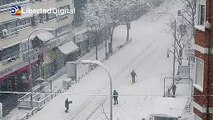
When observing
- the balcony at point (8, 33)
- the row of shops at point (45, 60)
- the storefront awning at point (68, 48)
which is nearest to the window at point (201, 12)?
the row of shops at point (45, 60)

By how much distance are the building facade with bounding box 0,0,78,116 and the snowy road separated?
4.93 m

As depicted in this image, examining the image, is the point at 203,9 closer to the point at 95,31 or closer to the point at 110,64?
the point at 110,64

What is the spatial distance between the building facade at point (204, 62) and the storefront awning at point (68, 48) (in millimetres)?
36405

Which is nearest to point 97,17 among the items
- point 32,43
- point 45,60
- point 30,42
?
point 45,60

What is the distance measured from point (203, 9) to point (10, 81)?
30.1m

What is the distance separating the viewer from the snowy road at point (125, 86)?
37188 millimetres

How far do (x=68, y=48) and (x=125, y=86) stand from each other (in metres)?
12.0

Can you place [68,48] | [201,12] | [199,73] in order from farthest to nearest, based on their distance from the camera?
1. [68,48]
2. [199,73]
3. [201,12]

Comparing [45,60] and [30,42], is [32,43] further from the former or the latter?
[45,60]

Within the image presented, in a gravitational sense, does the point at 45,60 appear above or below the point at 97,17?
below

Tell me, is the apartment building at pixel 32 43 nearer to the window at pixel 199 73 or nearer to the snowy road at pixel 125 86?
the snowy road at pixel 125 86

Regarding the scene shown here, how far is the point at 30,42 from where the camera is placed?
1886 inches

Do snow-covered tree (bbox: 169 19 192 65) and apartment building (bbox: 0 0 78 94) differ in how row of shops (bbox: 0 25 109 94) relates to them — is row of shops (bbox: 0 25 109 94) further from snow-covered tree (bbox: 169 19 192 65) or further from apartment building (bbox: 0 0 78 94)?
snow-covered tree (bbox: 169 19 192 65)

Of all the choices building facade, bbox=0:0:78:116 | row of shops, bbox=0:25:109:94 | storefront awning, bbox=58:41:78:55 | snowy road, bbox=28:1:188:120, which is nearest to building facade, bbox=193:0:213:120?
snowy road, bbox=28:1:188:120
